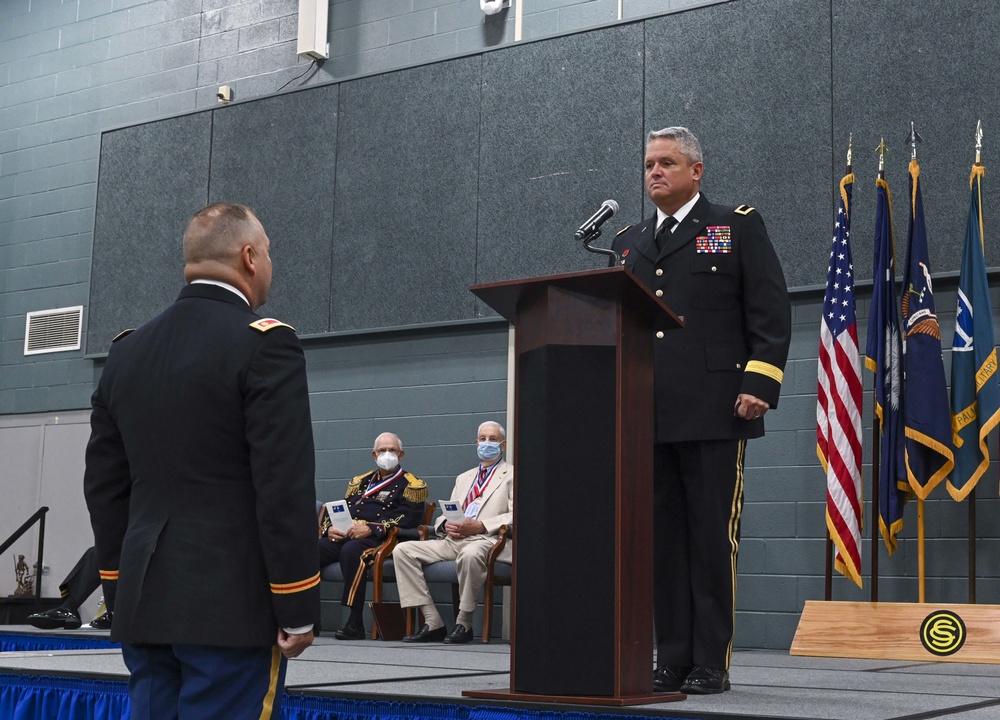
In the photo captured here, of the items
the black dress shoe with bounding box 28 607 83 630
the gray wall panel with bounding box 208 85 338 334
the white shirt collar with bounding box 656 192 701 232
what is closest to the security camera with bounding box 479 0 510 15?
the gray wall panel with bounding box 208 85 338 334

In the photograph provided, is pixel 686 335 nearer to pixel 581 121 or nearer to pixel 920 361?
pixel 920 361

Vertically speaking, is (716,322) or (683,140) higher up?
(683,140)

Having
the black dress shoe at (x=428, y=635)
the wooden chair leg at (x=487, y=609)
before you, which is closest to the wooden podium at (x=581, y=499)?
the wooden chair leg at (x=487, y=609)

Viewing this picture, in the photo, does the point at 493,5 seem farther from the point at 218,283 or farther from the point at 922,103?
the point at 218,283

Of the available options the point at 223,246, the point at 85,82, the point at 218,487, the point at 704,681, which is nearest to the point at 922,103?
the point at 704,681

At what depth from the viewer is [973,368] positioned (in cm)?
471

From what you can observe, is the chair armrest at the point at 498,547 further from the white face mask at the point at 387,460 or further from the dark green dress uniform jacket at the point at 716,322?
the dark green dress uniform jacket at the point at 716,322

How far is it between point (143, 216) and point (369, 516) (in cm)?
279

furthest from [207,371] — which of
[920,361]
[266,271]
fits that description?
[920,361]

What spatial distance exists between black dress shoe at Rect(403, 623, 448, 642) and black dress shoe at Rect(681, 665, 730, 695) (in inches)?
117

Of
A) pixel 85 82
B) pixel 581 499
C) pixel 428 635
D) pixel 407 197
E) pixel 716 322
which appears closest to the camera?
pixel 581 499

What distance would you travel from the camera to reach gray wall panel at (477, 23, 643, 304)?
19.5 ft

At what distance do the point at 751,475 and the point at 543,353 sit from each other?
3.43m

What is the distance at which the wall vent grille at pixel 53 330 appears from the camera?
25.3 feet
